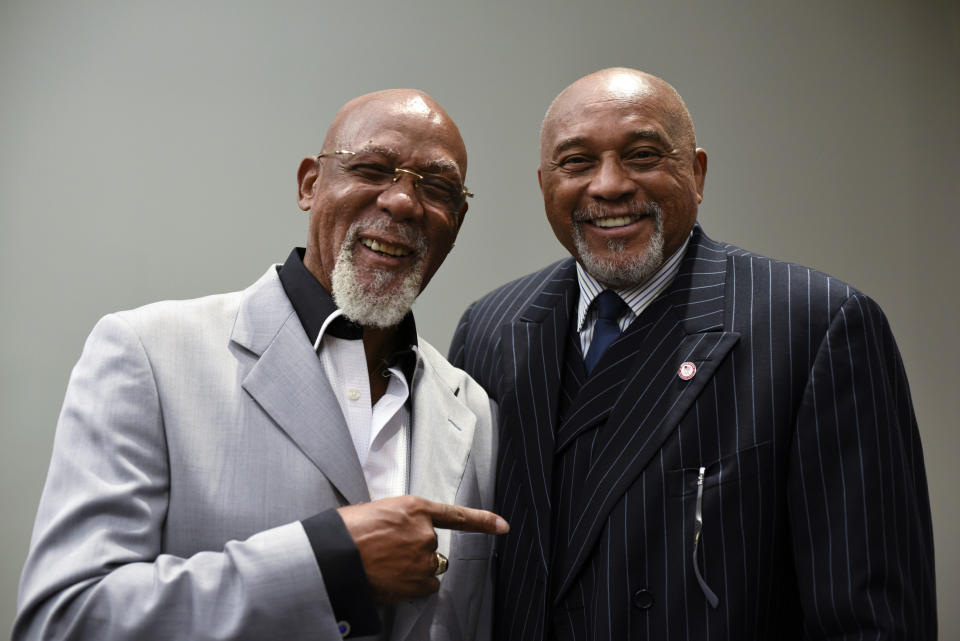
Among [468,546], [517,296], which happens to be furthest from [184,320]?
[517,296]

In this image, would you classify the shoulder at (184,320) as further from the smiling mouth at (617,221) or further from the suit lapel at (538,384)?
the smiling mouth at (617,221)

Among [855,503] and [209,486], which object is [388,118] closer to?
[209,486]

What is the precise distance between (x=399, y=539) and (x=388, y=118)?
866 millimetres

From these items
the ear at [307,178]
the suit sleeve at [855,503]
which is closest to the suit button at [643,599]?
the suit sleeve at [855,503]

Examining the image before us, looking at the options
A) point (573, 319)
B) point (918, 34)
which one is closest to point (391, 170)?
point (573, 319)

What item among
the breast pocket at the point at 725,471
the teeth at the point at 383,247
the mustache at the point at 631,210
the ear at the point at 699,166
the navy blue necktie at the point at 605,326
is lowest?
the breast pocket at the point at 725,471

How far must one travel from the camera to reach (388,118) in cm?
168

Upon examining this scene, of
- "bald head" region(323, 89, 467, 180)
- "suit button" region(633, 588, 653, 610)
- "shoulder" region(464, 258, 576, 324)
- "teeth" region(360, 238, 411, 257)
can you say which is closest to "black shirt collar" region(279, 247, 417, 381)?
"teeth" region(360, 238, 411, 257)

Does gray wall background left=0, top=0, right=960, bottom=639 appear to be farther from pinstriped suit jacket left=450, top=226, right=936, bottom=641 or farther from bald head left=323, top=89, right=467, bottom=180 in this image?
pinstriped suit jacket left=450, top=226, right=936, bottom=641

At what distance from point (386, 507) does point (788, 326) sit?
32.9 inches

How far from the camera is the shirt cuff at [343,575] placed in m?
1.26

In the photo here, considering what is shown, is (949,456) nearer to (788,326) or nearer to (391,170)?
(788,326)

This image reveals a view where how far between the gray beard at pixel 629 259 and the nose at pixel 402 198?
36 cm

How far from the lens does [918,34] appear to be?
120 inches
